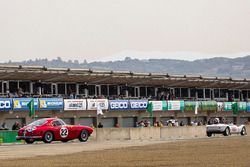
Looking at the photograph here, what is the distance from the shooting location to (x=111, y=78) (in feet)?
233

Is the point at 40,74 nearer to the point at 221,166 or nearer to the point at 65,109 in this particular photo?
the point at 65,109

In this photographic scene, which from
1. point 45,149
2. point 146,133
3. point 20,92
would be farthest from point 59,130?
point 20,92

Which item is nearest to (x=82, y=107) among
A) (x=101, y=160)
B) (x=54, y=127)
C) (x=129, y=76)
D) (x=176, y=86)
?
(x=129, y=76)

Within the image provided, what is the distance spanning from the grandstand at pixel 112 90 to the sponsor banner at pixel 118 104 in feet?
1.81

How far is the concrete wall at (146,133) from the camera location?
45.8 m

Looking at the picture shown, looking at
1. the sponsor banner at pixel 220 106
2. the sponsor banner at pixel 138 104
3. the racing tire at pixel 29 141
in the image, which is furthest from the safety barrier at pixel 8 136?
the sponsor banner at pixel 220 106

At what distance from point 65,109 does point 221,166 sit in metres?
46.4

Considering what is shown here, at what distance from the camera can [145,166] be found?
19359mm

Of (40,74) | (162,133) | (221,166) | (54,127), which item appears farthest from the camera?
(40,74)

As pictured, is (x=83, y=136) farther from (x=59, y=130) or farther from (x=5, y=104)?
(x=5, y=104)

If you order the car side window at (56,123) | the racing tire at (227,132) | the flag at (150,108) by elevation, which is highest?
the flag at (150,108)

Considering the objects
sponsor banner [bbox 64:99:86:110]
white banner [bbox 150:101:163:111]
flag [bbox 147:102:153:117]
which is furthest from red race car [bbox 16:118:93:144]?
white banner [bbox 150:101:163:111]

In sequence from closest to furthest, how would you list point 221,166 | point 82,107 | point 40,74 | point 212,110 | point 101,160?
point 221,166, point 101,160, point 40,74, point 82,107, point 212,110

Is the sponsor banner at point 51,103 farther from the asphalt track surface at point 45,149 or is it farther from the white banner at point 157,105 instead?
the asphalt track surface at point 45,149
